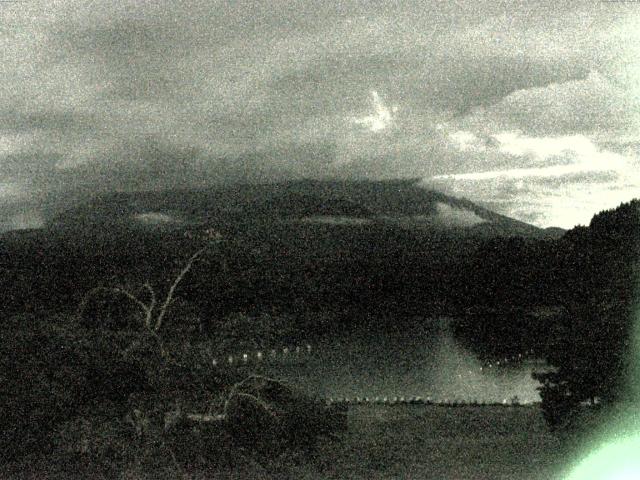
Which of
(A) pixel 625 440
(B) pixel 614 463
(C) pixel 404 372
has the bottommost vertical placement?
(C) pixel 404 372

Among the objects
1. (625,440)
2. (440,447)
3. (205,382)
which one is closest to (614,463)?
(625,440)

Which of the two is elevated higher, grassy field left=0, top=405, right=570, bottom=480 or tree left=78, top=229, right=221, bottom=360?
tree left=78, top=229, right=221, bottom=360

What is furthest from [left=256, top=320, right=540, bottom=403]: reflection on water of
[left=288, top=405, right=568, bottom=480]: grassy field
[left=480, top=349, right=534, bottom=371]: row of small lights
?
[left=288, top=405, right=568, bottom=480]: grassy field

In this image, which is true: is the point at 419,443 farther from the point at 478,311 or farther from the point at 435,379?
the point at 478,311

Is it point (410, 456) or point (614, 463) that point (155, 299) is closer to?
point (410, 456)

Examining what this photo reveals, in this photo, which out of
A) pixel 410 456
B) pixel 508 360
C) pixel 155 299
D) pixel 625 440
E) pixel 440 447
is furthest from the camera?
pixel 508 360

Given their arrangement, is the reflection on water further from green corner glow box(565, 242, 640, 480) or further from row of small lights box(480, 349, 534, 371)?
green corner glow box(565, 242, 640, 480)
